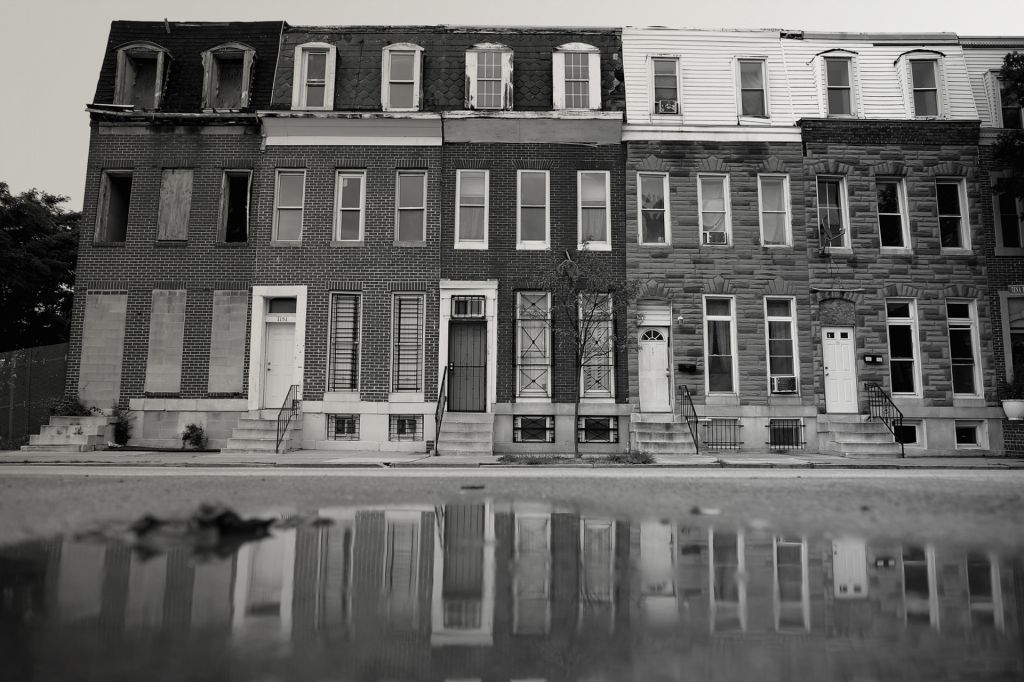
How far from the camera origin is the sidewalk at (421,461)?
1354cm

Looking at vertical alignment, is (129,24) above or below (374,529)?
above

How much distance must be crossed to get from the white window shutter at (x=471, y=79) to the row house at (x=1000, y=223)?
1523 cm

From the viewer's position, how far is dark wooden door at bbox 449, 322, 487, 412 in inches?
725

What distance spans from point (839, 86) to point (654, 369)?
34.0ft

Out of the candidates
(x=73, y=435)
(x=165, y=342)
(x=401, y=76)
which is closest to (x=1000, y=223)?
(x=401, y=76)

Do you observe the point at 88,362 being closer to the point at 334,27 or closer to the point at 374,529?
the point at 334,27

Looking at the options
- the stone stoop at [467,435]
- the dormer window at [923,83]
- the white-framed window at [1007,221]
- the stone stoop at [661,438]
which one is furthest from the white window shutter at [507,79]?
the white-framed window at [1007,221]

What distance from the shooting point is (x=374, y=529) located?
5.28 meters

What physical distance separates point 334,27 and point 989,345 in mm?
21382

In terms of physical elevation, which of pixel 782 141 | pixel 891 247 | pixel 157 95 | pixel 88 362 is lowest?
pixel 88 362

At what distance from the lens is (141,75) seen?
19781 mm

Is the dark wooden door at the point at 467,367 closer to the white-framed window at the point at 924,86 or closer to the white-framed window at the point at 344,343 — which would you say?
the white-framed window at the point at 344,343

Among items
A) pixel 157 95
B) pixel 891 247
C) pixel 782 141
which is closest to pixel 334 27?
pixel 157 95

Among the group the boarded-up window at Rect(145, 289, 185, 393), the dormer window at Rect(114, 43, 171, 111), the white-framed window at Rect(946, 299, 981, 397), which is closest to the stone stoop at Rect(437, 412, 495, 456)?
the boarded-up window at Rect(145, 289, 185, 393)
